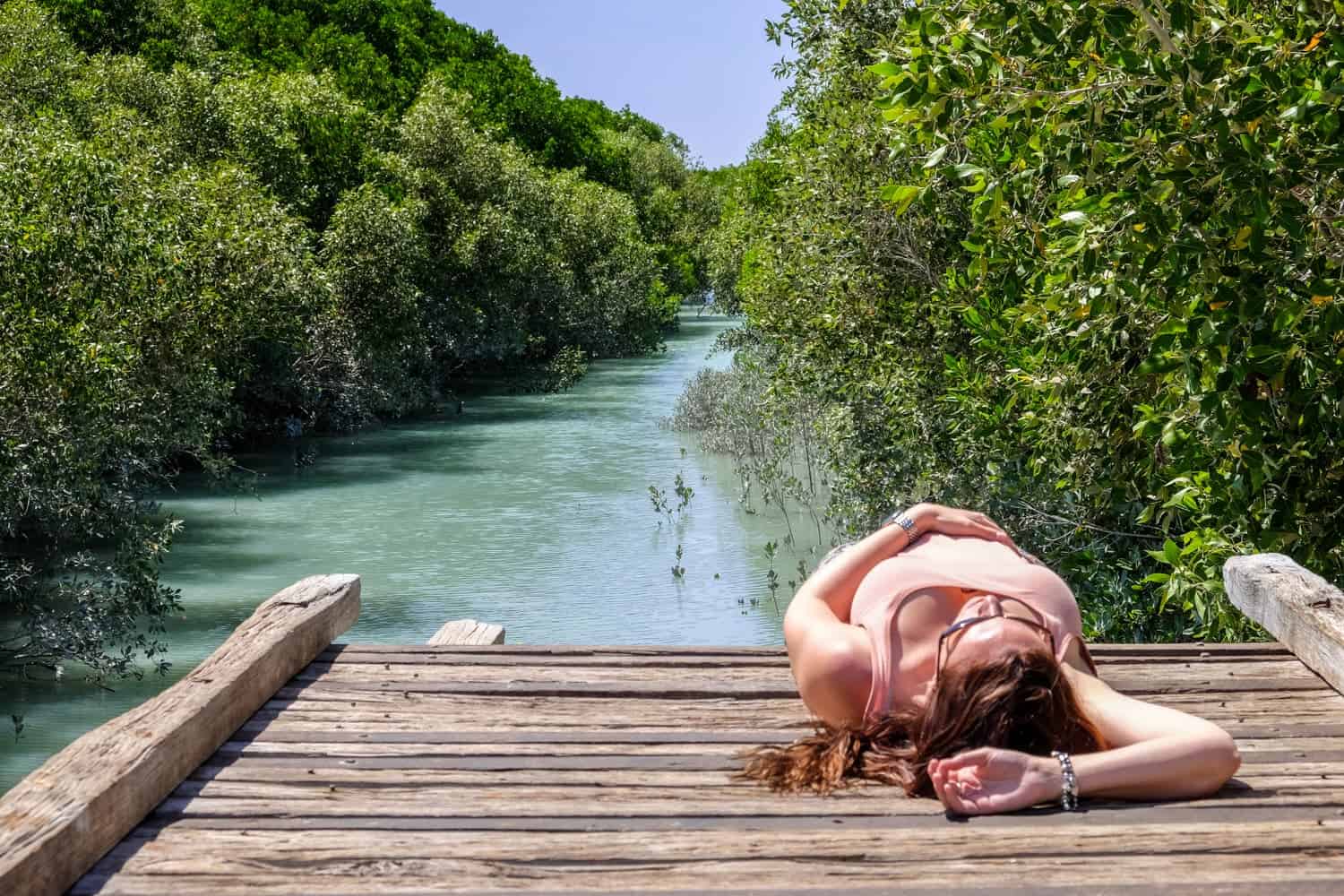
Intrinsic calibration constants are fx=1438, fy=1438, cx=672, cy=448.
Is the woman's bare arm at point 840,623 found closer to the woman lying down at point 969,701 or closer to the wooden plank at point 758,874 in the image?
the woman lying down at point 969,701

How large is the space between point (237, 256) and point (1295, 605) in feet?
49.2

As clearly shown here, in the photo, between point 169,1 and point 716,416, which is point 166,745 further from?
point 169,1

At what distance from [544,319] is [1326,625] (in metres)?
35.3

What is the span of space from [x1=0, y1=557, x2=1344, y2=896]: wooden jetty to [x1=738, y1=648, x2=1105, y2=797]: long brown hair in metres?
0.08

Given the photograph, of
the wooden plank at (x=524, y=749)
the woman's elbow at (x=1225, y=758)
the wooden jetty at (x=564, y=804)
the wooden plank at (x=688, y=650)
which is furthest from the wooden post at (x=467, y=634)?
the woman's elbow at (x=1225, y=758)

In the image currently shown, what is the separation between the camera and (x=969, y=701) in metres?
3.64

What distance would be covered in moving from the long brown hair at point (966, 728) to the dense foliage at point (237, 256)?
838cm

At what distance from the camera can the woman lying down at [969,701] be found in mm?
3607

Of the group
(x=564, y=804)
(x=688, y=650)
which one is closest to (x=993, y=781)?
(x=564, y=804)

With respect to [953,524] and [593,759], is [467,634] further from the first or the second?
[953,524]

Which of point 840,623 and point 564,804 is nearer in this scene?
point 564,804

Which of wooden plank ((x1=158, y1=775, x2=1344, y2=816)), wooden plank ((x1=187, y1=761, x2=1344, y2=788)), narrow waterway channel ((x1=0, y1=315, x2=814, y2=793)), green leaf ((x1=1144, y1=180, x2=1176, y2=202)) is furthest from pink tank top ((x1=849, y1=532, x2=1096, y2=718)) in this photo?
narrow waterway channel ((x1=0, y1=315, x2=814, y2=793))

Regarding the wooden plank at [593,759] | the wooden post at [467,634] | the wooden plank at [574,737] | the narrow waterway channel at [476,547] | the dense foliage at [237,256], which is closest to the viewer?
the wooden plank at [593,759]

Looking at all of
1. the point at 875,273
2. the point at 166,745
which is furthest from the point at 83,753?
the point at 875,273
